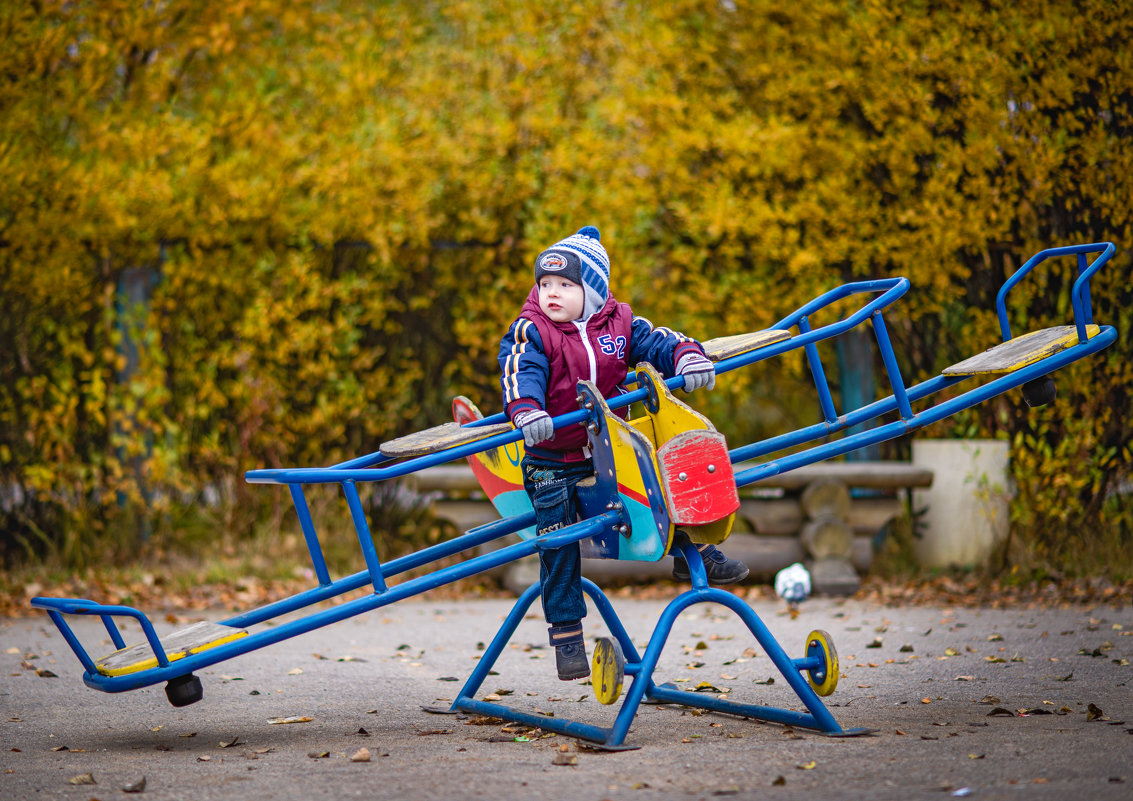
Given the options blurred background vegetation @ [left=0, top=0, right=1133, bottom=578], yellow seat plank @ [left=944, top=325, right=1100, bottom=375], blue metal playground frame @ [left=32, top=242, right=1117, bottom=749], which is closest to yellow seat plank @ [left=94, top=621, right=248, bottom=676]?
blue metal playground frame @ [left=32, top=242, right=1117, bottom=749]

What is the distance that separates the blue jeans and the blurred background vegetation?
380 cm

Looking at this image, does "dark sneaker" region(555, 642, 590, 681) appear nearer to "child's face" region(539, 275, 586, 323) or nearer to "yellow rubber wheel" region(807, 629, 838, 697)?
"yellow rubber wheel" region(807, 629, 838, 697)

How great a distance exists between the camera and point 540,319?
376 cm

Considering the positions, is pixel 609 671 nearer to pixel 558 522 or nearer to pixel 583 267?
pixel 558 522

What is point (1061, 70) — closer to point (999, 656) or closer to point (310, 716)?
point (999, 656)

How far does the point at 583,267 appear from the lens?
12.5 ft

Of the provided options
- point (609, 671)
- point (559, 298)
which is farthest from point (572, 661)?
point (559, 298)

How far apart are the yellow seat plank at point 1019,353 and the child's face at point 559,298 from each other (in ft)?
4.02

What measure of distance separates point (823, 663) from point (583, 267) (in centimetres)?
149

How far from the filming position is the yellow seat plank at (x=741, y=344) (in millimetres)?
3705

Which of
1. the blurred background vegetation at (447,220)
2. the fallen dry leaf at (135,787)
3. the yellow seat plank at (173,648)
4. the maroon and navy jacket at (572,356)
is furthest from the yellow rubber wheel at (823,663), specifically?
the blurred background vegetation at (447,220)

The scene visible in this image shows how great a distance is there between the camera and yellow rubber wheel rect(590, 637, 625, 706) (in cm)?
333

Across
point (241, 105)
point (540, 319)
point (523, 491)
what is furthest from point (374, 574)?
point (241, 105)

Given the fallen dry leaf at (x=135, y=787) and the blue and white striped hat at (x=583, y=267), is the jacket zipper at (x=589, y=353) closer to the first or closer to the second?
the blue and white striped hat at (x=583, y=267)
